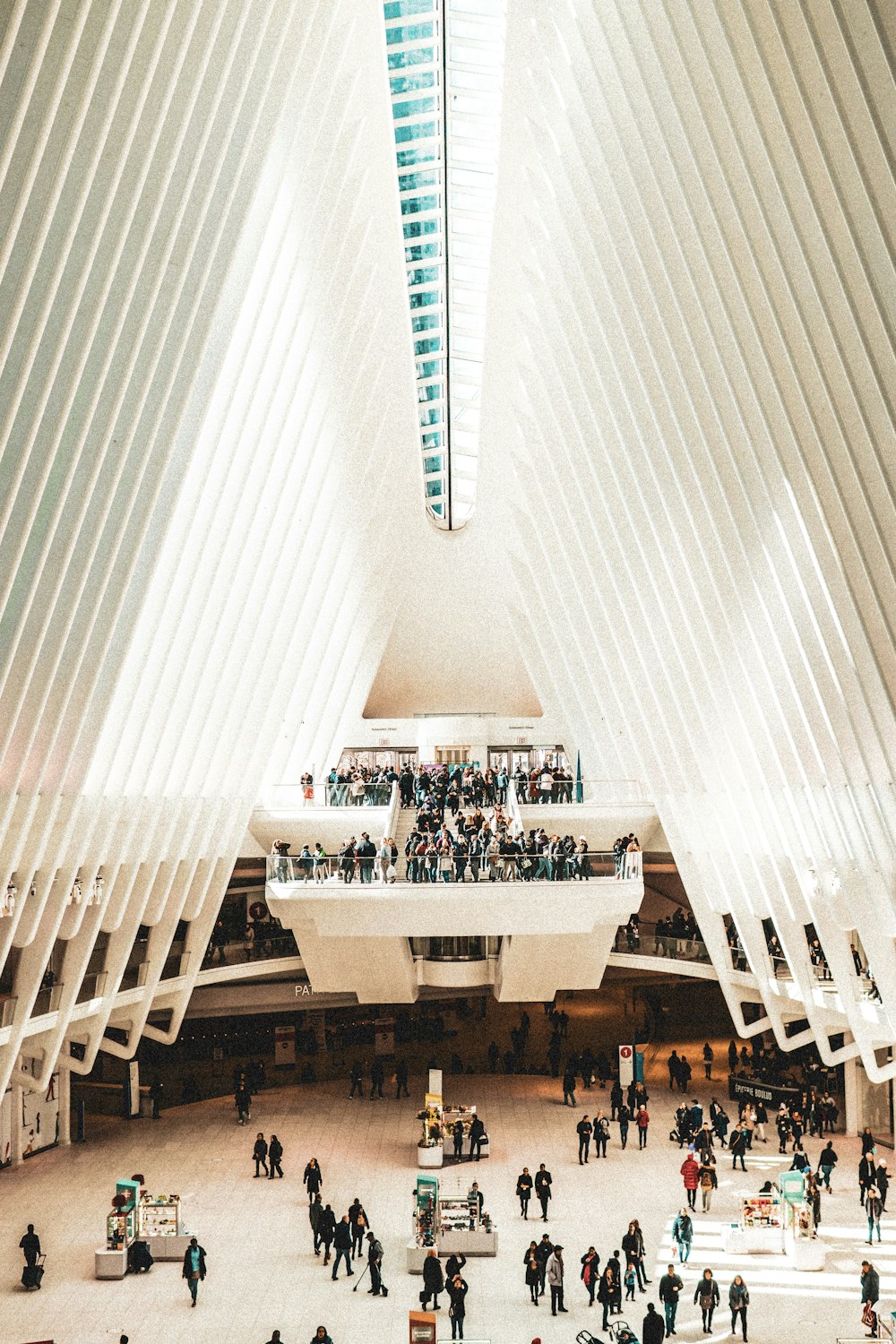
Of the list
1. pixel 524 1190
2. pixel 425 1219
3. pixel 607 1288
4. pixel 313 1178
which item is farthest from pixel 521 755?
pixel 607 1288

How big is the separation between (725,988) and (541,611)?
38.1ft

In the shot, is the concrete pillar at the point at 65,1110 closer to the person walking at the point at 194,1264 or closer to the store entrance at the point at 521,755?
the person walking at the point at 194,1264

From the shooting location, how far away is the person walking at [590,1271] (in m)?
16.4

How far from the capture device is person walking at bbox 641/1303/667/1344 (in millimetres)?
14367

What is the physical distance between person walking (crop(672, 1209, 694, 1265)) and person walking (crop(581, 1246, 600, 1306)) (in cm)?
176

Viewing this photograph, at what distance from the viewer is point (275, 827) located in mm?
28594

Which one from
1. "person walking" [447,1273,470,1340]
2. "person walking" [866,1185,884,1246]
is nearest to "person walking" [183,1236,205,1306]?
"person walking" [447,1273,470,1340]

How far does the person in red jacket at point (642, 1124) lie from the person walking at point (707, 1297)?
7962 millimetres

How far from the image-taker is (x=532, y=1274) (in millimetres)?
16500

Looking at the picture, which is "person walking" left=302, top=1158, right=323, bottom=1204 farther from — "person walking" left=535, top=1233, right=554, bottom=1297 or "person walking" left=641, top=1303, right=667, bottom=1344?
"person walking" left=641, top=1303, right=667, bottom=1344

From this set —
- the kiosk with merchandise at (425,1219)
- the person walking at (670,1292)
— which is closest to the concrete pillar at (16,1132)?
the kiosk with merchandise at (425,1219)

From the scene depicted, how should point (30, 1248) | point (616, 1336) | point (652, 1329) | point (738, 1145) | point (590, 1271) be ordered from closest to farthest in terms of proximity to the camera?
1. point (652, 1329)
2. point (616, 1336)
3. point (590, 1271)
4. point (30, 1248)
5. point (738, 1145)

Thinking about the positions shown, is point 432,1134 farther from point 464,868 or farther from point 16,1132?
point 16,1132

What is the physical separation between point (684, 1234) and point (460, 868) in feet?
22.5
